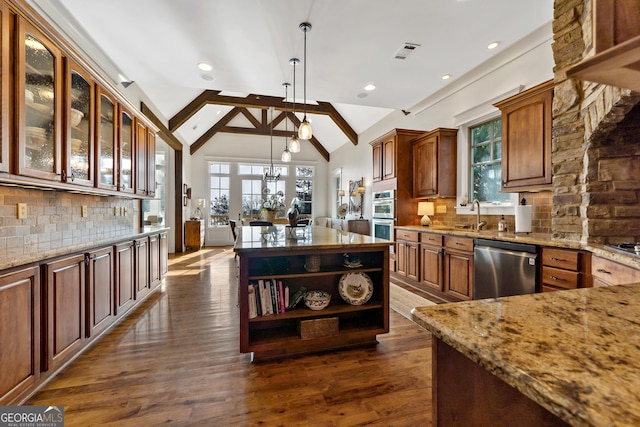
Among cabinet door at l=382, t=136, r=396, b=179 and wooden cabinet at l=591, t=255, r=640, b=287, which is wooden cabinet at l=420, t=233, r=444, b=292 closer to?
cabinet door at l=382, t=136, r=396, b=179

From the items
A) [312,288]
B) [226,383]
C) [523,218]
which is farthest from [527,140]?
[226,383]

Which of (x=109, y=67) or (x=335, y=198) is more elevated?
(x=109, y=67)

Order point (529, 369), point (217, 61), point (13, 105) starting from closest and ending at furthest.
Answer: point (529, 369)
point (13, 105)
point (217, 61)

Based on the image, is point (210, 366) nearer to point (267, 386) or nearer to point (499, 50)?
point (267, 386)

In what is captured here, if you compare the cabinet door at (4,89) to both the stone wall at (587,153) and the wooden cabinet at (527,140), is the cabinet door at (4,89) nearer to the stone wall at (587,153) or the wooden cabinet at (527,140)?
the stone wall at (587,153)

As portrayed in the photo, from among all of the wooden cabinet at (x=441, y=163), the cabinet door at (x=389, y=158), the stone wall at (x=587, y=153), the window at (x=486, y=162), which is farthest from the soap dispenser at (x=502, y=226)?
the cabinet door at (x=389, y=158)

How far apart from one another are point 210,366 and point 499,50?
4434 millimetres

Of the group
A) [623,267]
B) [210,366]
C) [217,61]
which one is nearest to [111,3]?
[217,61]

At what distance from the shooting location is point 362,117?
734 centimetres

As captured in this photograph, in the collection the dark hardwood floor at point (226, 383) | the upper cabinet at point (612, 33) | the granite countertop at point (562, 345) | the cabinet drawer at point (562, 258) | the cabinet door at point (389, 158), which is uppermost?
the cabinet door at point (389, 158)

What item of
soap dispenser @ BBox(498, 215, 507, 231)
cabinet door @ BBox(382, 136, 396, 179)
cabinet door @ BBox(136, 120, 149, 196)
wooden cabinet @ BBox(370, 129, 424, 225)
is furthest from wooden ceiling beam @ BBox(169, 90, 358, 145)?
soap dispenser @ BBox(498, 215, 507, 231)

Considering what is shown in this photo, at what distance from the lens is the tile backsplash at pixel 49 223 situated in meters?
1.89

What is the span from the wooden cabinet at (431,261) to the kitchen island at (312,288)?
1.56 metres

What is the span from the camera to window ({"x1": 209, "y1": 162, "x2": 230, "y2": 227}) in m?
9.12
